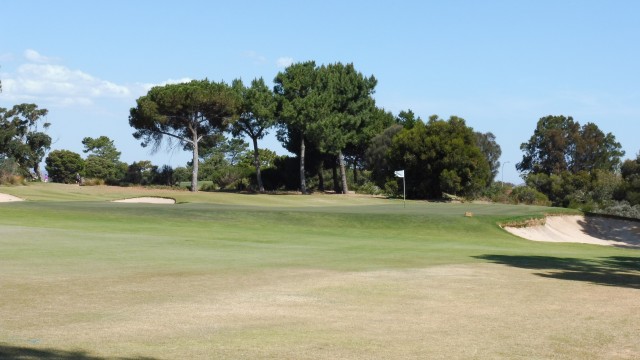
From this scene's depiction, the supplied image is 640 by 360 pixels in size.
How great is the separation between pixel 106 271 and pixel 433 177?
5995 centimetres

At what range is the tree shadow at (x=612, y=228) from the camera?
45.2m

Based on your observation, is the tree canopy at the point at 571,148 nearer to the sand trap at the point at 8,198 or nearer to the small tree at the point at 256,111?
the small tree at the point at 256,111

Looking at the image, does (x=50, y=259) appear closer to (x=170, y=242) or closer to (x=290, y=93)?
(x=170, y=242)

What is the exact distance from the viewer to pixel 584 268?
21656 mm


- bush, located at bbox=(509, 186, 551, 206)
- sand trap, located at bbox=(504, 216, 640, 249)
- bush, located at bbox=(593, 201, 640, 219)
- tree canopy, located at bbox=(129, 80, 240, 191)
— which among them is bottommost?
sand trap, located at bbox=(504, 216, 640, 249)

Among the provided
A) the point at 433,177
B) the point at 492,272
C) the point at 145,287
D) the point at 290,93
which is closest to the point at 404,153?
the point at 433,177

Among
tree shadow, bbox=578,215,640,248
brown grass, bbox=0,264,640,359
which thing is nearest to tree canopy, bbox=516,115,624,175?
tree shadow, bbox=578,215,640,248

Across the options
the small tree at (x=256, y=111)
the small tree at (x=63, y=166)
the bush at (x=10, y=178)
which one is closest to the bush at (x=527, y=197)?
the small tree at (x=256, y=111)

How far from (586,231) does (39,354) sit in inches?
1713

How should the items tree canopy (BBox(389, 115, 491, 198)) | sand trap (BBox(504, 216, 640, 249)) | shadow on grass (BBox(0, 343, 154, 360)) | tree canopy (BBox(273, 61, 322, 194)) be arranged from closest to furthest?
shadow on grass (BBox(0, 343, 154, 360)) → sand trap (BBox(504, 216, 640, 249)) → tree canopy (BBox(389, 115, 491, 198)) → tree canopy (BBox(273, 61, 322, 194))

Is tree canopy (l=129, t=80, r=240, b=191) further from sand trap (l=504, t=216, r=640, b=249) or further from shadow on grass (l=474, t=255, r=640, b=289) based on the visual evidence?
shadow on grass (l=474, t=255, r=640, b=289)

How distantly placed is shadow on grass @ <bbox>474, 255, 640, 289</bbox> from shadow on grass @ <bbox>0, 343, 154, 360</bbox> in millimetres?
12801

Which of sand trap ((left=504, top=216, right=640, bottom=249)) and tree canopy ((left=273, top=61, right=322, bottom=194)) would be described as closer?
sand trap ((left=504, top=216, right=640, bottom=249))

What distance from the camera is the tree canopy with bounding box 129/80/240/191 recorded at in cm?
7356
